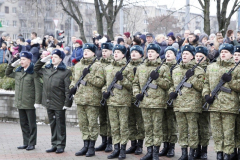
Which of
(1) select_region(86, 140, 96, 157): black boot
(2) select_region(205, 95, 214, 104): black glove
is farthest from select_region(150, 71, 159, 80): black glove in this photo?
(1) select_region(86, 140, 96, 157): black boot

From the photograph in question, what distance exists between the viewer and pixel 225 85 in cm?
812

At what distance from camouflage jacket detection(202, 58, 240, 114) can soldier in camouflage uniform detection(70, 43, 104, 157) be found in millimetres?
2239

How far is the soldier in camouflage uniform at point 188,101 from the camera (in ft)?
28.1

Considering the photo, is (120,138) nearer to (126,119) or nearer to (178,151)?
(126,119)

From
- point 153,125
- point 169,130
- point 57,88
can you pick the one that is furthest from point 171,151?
point 57,88

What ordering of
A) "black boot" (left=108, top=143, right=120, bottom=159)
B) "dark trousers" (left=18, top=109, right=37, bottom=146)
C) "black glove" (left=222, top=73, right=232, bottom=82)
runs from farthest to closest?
"dark trousers" (left=18, top=109, right=37, bottom=146) → "black boot" (left=108, top=143, right=120, bottom=159) → "black glove" (left=222, top=73, right=232, bottom=82)

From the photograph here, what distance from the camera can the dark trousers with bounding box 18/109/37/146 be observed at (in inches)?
Answer: 401

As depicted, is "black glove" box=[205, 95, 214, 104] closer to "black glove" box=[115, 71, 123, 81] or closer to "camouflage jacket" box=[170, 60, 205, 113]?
"camouflage jacket" box=[170, 60, 205, 113]

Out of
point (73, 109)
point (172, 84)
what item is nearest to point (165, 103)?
point (172, 84)

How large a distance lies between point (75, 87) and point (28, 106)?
1320 millimetres

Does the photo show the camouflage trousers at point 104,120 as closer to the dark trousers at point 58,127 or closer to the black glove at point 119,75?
the dark trousers at point 58,127

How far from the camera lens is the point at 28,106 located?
33.2 feet

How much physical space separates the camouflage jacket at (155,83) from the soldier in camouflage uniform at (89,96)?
83 cm

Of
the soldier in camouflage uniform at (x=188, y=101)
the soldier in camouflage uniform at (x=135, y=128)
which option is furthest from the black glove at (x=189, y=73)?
the soldier in camouflage uniform at (x=135, y=128)
